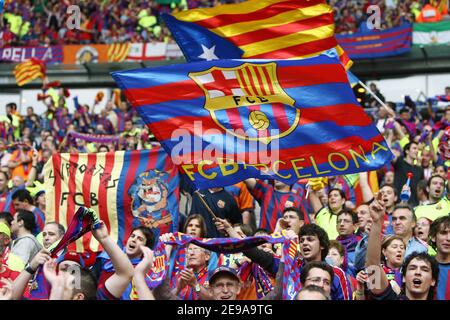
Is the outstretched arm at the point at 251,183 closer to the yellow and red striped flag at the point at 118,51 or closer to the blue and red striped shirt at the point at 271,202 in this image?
the blue and red striped shirt at the point at 271,202

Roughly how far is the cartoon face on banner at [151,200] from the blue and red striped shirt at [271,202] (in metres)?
0.93

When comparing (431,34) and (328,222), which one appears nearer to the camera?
(328,222)

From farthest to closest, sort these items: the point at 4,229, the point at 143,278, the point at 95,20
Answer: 1. the point at 95,20
2. the point at 4,229
3. the point at 143,278

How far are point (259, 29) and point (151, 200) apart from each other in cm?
213

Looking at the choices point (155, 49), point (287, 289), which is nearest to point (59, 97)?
point (155, 49)

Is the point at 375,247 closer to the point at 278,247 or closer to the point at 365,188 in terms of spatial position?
the point at 278,247

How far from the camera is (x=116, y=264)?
6.17 meters

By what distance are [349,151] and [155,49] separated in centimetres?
1836

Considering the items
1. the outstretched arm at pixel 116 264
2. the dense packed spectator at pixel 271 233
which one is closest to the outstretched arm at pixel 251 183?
the dense packed spectator at pixel 271 233

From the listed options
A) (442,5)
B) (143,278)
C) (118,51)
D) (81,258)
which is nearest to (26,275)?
(143,278)

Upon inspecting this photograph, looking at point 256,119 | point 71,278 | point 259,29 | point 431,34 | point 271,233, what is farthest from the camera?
point 431,34

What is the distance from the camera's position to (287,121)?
8.45 m

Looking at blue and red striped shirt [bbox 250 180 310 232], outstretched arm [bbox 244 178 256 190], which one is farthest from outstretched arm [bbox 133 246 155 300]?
outstretched arm [bbox 244 178 256 190]
